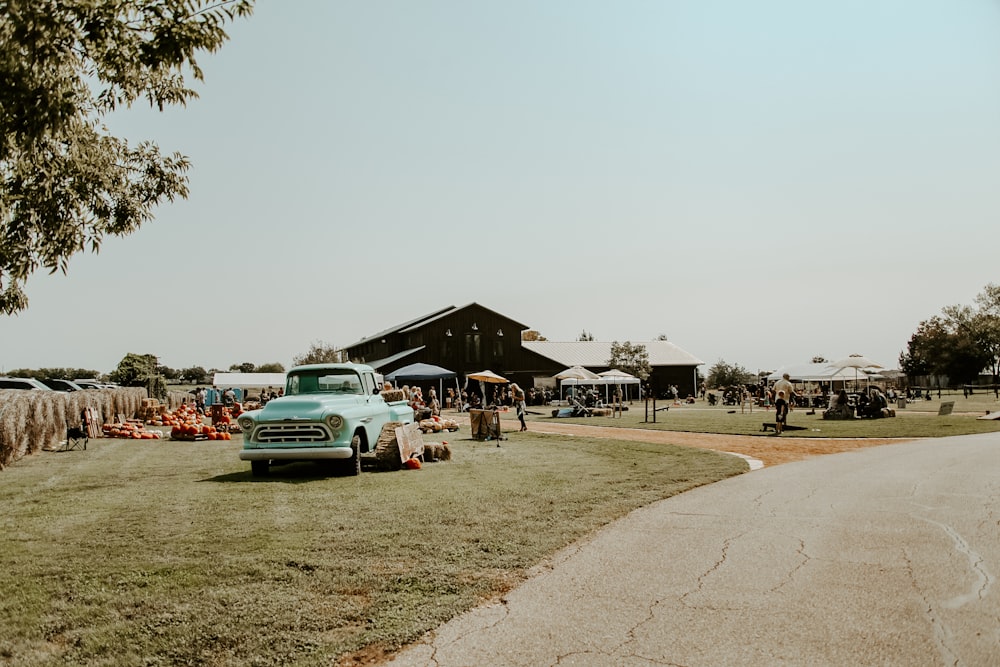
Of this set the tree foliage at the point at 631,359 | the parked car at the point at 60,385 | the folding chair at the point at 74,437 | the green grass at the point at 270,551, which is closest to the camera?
the green grass at the point at 270,551

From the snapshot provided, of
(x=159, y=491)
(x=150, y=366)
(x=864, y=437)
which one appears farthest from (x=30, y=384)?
(x=150, y=366)

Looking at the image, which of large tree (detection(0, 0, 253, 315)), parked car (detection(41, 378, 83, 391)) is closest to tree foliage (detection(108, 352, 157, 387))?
parked car (detection(41, 378, 83, 391))

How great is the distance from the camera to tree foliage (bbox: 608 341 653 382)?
6862cm

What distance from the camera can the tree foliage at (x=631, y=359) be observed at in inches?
2702

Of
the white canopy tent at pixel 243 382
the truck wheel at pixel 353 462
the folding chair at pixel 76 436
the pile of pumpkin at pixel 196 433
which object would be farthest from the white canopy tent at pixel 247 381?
the truck wheel at pixel 353 462

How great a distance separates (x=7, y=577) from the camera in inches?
252

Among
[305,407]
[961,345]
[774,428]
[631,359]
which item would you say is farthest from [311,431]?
[961,345]

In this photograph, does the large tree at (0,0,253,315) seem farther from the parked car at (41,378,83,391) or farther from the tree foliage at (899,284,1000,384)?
the tree foliage at (899,284,1000,384)

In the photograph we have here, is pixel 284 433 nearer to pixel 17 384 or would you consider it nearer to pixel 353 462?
pixel 353 462

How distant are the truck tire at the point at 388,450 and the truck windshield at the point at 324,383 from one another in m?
1.24

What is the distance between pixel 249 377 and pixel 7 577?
61.9 meters

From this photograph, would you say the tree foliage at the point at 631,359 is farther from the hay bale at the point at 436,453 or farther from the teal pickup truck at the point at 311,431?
the teal pickup truck at the point at 311,431

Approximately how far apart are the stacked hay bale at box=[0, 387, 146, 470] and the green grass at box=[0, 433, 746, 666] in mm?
1560

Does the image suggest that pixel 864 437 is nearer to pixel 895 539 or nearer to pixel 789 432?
pixel 789 432
